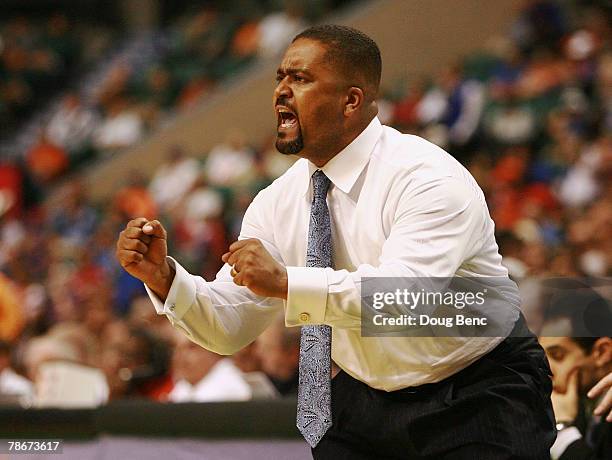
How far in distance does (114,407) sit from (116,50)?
36.5 ft

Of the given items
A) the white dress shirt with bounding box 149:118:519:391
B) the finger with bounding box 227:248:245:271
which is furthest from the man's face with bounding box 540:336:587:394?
the finger with bounding box 227:248:245:271

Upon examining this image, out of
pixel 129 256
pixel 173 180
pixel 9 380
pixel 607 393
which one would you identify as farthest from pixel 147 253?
pixel 173 180

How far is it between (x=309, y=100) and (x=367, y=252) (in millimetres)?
383

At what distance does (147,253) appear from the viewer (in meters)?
2.44

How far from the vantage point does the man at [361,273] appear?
2.27 metres

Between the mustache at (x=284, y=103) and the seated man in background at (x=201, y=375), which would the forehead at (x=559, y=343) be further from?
the seated man in background at (x=201, y=375)

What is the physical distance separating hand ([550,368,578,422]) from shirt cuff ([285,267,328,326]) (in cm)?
101

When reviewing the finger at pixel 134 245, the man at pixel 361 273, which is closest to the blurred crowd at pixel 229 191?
the man at pixel 361 273

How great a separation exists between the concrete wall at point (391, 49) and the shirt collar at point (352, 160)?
734 centimetres

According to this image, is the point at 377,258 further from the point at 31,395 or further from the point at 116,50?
the point at 116,50

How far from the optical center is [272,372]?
4707 millimetres

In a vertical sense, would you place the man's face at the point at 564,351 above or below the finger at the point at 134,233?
below

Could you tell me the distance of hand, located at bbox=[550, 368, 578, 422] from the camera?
2.94m

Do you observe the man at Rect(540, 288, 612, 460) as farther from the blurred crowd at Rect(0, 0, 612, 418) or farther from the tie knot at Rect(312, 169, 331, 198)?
the tie knot at Rect(312, 169, 331, 198)
